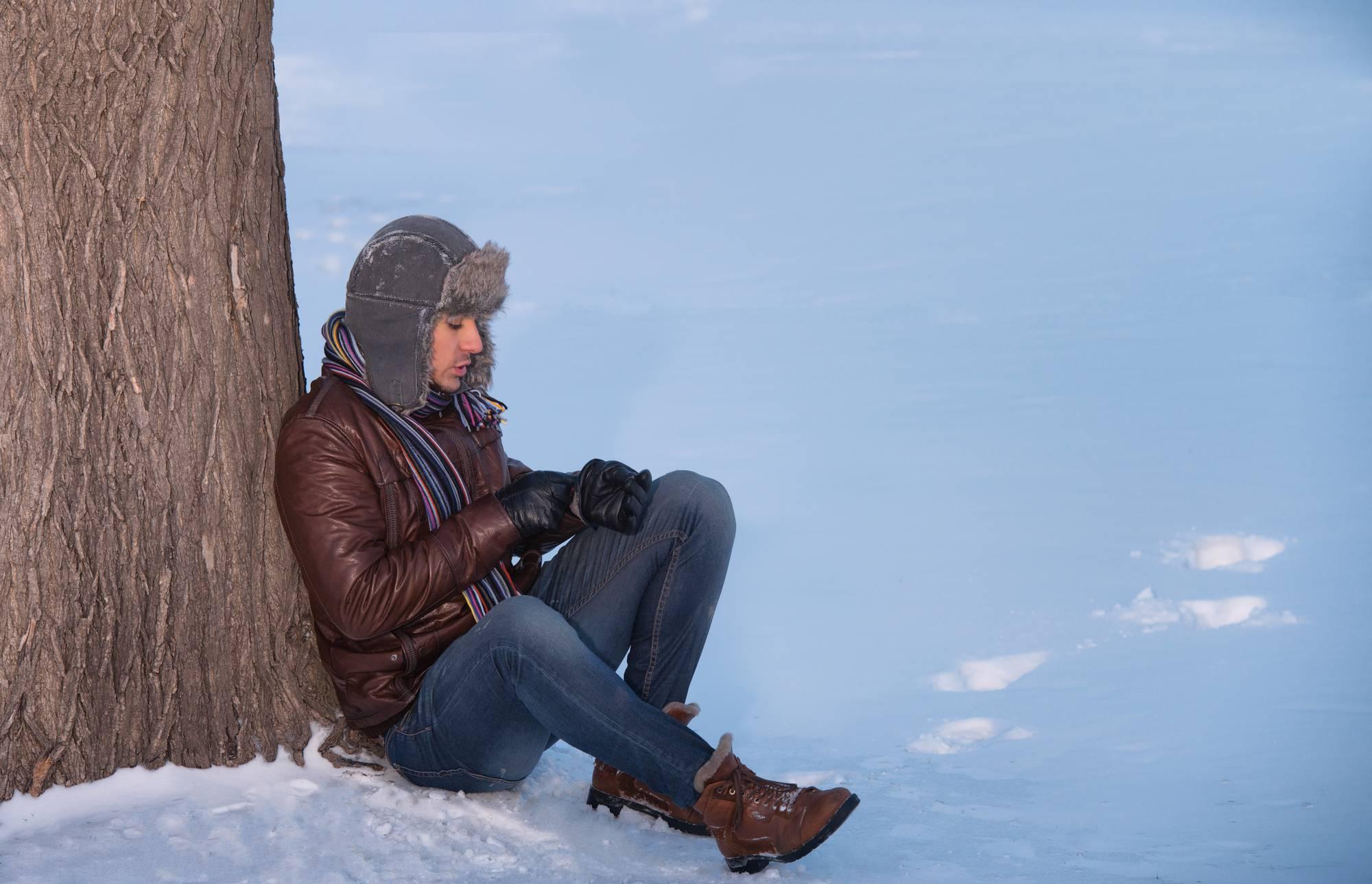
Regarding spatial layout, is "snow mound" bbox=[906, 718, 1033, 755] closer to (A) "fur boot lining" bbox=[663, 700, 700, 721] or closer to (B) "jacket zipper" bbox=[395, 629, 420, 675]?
(A) "fur boot lining" bbox=[663, 700, 700, 721]

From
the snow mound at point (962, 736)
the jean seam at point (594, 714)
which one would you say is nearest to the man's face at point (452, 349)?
the jean seam at point (594, 714)

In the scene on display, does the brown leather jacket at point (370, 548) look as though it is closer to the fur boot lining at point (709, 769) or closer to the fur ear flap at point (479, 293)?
the fur ear flap at point (479, 293)

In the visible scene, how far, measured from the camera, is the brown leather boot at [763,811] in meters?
2.39

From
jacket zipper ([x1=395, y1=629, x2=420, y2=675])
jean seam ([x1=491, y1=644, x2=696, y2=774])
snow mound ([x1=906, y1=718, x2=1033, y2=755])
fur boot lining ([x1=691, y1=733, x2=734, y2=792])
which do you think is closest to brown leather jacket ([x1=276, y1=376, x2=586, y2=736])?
jacket zipper ([x1=395, y1=629, x2=420, y2=675])

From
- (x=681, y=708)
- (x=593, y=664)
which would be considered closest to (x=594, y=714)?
(x=593, y=664)

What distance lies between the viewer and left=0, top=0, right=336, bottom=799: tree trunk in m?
2.47

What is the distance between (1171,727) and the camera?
4.37 meters

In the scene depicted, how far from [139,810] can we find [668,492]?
124cm

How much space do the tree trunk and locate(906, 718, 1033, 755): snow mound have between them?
215cm

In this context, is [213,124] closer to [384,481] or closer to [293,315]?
[293,315]

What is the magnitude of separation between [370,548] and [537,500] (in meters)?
0.35

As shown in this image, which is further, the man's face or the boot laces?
the man's face

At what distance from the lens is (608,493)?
8.71 feet

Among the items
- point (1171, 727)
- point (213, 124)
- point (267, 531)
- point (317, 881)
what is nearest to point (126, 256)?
point (213, 124)
